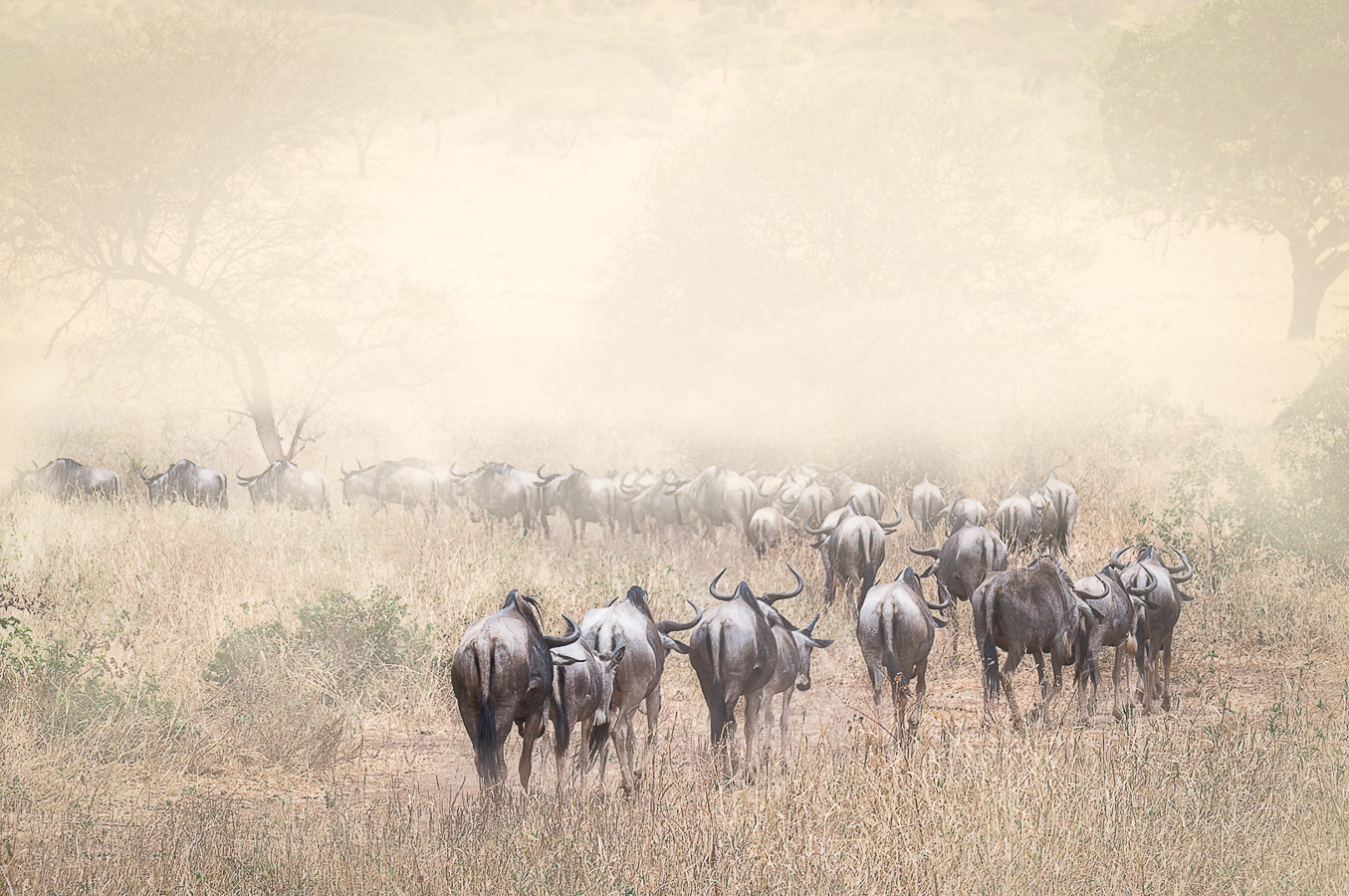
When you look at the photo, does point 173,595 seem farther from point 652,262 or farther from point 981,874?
point 652,262

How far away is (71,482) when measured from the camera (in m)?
17.2

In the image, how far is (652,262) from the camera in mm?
32281

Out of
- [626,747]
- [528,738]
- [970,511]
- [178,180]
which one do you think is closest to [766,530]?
[970,511]

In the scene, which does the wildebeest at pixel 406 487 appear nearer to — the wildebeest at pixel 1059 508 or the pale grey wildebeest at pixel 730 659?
the wildebeest at pixel 1059 508

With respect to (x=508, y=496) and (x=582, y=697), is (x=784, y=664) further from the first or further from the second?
(x=508, y=496)

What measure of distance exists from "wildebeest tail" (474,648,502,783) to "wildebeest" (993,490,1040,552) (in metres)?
8.49

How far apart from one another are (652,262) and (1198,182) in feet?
55.6

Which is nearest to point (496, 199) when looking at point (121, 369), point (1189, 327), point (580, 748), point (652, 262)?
point (652, 262)

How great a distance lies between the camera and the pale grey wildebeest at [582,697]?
6512 millimetres

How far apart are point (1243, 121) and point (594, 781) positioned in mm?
31892

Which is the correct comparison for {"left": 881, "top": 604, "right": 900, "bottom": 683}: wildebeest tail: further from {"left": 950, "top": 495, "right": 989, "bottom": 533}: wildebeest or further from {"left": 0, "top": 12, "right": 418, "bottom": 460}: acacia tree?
{"left": 0, "top": 12, "right": 418, "bottom": 460}: acacia tree

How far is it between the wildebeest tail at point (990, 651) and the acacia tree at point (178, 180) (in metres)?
15.4

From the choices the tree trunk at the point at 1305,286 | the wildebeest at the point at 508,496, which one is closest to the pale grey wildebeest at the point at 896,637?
the wildebeest at the point at 508,496

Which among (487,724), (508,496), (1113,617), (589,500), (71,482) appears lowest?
(487,724)
